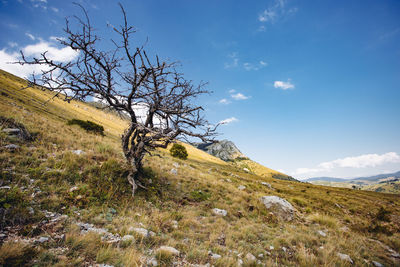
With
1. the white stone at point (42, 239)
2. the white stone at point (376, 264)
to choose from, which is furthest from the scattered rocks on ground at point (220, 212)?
the white stone at point (42, 239)

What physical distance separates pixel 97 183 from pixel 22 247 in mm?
3871

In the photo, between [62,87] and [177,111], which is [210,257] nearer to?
[177,111]

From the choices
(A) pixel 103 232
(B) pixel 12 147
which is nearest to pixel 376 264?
(A) pixel 103 232

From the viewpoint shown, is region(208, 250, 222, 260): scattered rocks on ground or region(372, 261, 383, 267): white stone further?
region(372, 261, 383, 267): white stone

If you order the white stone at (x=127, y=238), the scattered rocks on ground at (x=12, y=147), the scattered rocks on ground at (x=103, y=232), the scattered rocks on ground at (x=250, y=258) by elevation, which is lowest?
the scattered rocks on ground at (x=103, y=232)

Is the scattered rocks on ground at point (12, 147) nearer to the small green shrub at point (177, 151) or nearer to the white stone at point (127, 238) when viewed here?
the white stone at point (127, 238)

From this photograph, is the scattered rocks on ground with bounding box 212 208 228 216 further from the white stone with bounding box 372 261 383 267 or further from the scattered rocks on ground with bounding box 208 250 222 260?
the white stone with bounding box 372 261 383 267

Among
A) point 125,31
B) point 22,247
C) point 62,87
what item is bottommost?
point 22,247

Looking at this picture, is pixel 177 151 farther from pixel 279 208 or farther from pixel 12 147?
pixel 12 147

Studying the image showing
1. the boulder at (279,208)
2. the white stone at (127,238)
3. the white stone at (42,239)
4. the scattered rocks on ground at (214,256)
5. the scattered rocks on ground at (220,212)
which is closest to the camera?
the white stone at (42,239)

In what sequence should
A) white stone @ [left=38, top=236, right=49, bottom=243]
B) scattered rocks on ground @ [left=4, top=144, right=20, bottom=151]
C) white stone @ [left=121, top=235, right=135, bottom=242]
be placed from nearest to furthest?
white stone @ [left=38, top=236, right=49, bottom=243] < white stone @ [left=121, top=235, right=135, bottom=242] < scattered rocks on ground @ [left=4, top=144, right=20, bottom=151]

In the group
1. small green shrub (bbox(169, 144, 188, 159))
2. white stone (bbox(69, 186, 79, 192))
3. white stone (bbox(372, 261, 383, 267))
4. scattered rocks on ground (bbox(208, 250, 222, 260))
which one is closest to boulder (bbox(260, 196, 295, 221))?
white stone (bbox(372, 261, 383, 267))

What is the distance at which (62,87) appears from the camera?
Answer: 618cm

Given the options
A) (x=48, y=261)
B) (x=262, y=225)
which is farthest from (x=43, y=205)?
(x=262, y=225)
